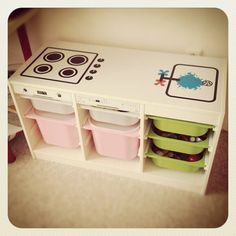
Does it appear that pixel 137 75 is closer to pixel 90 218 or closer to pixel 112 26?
pixel 112 26

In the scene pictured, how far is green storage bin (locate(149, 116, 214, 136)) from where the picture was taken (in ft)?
4.16

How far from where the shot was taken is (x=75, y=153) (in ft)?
5.58

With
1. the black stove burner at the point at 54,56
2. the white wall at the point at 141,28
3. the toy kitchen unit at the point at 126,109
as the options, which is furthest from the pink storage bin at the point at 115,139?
the white wall at the point at 141,28

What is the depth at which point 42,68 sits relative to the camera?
146 cm

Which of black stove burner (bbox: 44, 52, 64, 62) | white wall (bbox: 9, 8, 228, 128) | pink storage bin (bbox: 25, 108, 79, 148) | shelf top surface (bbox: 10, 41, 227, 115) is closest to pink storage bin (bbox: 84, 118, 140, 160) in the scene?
pink storage bin (bbox: 25, 108, 79, 148)

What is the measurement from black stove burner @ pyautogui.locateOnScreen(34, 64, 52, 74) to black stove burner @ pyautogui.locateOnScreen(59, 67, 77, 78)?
68mm

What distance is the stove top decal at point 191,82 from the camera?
1.25 meters

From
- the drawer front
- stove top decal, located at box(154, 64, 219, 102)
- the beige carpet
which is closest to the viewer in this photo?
stove top decal, located at box(154, 64, 219, 102)

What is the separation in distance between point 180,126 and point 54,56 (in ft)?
2.41

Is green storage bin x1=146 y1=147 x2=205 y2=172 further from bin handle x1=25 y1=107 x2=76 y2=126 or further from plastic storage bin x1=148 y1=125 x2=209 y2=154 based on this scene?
bin handle x1=25 y1=107 x2=76 y2=126

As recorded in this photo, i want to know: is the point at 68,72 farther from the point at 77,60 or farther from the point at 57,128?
the point at 57,128

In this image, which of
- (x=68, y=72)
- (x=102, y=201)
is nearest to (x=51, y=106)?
(x=68, y=72)
